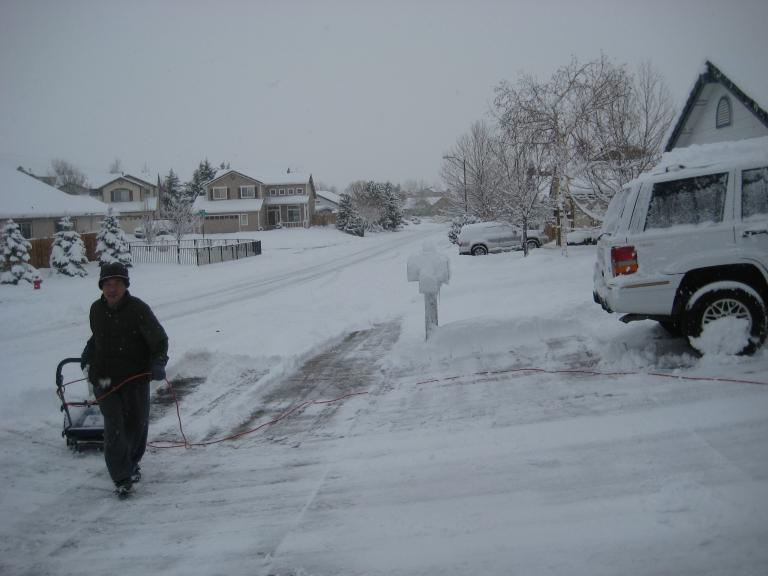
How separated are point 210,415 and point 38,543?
235 centimetres

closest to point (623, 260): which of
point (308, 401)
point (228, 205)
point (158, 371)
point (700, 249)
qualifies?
point (700, 249)

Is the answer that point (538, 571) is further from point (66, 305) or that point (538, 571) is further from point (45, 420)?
point (66, 305)

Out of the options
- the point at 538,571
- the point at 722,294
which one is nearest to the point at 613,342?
the point at 722,294

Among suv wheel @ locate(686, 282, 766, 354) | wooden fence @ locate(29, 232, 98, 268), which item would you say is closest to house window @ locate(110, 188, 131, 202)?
wooden fence @ locate(29, 232, 98, 268)

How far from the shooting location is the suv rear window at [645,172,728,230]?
5.80 metres

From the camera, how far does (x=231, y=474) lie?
446 centimetres

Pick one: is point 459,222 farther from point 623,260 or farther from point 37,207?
point 623,260

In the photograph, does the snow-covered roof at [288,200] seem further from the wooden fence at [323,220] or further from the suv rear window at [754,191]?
the suv rear window at [754,191]

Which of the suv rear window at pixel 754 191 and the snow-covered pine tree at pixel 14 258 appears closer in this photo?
the suv rear window at pixel 754 191

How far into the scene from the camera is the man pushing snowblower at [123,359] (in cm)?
435

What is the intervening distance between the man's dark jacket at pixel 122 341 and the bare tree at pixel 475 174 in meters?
30.6

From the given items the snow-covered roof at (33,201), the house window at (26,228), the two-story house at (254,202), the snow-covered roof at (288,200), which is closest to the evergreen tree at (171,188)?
the two-story house at (254,202)

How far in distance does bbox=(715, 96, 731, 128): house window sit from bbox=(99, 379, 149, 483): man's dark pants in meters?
18.5

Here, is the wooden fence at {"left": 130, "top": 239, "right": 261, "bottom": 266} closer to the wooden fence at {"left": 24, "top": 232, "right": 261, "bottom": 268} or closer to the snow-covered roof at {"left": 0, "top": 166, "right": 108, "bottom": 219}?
the wooden fence at {"left": 24, "top": 232, "right": 261, "bottom": 268}
